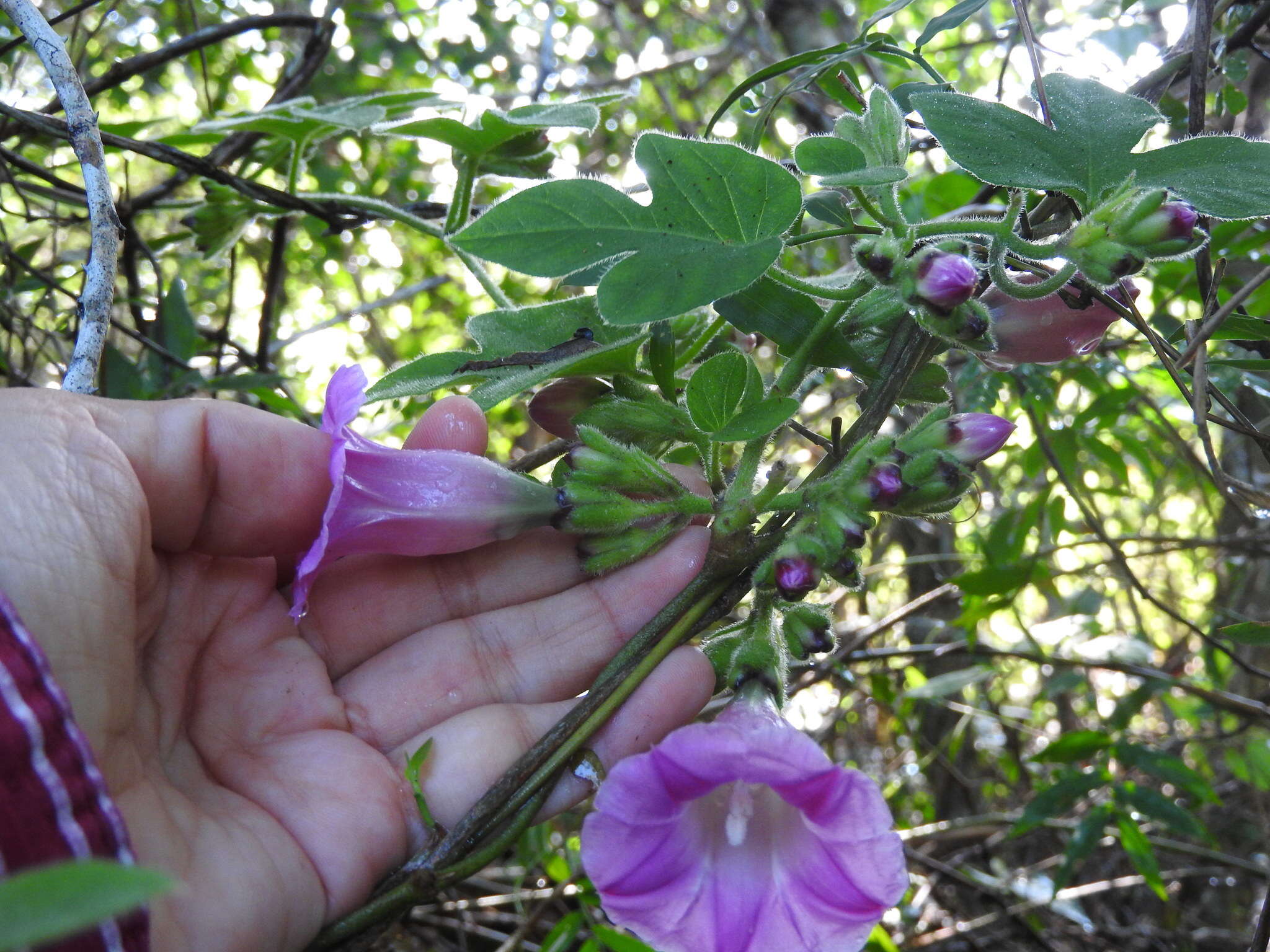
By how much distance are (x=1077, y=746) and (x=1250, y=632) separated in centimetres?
104

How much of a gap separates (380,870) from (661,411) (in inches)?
28.1

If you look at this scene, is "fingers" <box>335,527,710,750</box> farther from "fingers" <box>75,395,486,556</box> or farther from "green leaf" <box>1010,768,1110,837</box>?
"green leaf" <box>1010,768,1110,837</box>

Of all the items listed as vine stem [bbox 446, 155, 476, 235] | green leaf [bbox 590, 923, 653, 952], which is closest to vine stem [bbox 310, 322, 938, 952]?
green leaf [bbox 590, 923, 653, 952]

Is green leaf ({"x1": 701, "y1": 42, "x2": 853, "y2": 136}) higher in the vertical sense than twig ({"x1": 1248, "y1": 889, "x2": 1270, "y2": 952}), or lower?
higher

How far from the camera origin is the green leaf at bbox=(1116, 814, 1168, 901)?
2080 millimetres

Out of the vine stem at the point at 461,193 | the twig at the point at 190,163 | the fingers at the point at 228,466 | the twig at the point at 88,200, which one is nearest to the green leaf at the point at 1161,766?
the fingers at the point at 228,466

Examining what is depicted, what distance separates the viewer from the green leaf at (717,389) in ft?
3.74

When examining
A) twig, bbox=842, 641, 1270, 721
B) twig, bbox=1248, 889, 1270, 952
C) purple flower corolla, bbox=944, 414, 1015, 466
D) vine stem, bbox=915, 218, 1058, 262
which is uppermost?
vine stem, bbox=915, 218, 1058, 262

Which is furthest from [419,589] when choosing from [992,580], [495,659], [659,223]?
[992,580]

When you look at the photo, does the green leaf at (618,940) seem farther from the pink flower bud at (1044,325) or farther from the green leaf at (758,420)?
the pink flower bud at (1044,325)

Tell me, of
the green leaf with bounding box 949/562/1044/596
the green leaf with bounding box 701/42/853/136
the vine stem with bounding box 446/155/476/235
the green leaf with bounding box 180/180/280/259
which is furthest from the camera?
the green leaf with bounding box 949/562/1044/596

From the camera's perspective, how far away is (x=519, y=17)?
14.5 feet

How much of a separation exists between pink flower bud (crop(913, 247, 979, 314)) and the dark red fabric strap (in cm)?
93

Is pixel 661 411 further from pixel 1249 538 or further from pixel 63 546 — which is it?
pixel 1249 538
